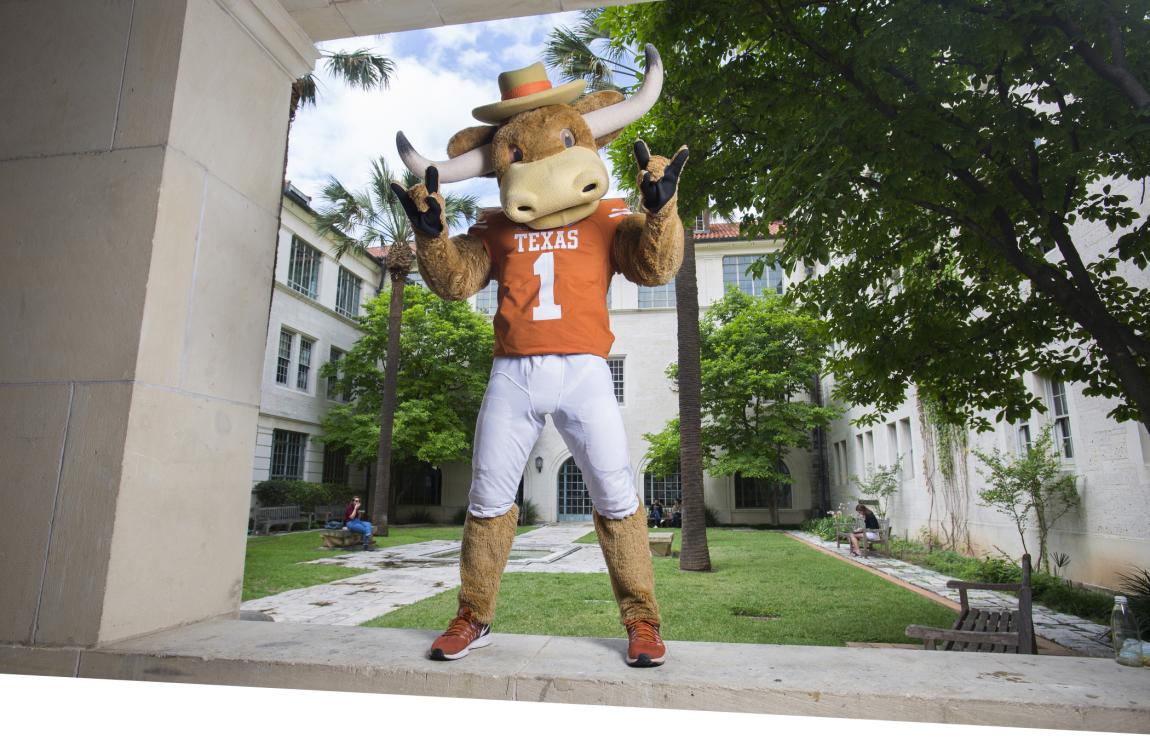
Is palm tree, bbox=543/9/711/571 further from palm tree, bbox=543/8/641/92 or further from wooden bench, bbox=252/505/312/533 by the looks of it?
wooden bench, bbox=252/505/312/533

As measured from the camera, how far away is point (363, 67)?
1437 cm

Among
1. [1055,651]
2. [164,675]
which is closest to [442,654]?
[164,675]

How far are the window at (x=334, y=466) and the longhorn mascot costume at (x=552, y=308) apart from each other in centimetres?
2061

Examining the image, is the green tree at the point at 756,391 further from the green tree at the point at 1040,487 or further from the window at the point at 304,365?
the window at the point at 304,365

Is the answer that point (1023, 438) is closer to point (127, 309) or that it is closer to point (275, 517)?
point (127, 309)

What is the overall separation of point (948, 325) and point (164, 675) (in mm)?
5702

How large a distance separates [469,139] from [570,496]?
2273 centimetres

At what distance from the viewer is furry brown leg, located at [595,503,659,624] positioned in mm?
2693

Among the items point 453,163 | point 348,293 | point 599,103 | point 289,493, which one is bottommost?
point 289,493

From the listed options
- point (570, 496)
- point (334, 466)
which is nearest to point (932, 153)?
point (570, 496)

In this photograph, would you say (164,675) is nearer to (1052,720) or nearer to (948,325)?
(1052,720)

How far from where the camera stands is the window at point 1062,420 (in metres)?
9.09

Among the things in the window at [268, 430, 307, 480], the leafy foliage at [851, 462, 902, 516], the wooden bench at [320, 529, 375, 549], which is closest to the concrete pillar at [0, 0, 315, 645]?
the wooden bench at [320, 529, 375, 549]

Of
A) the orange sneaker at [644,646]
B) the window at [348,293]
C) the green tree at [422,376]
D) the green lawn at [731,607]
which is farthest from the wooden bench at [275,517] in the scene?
the orange sneaker at [644,646]
